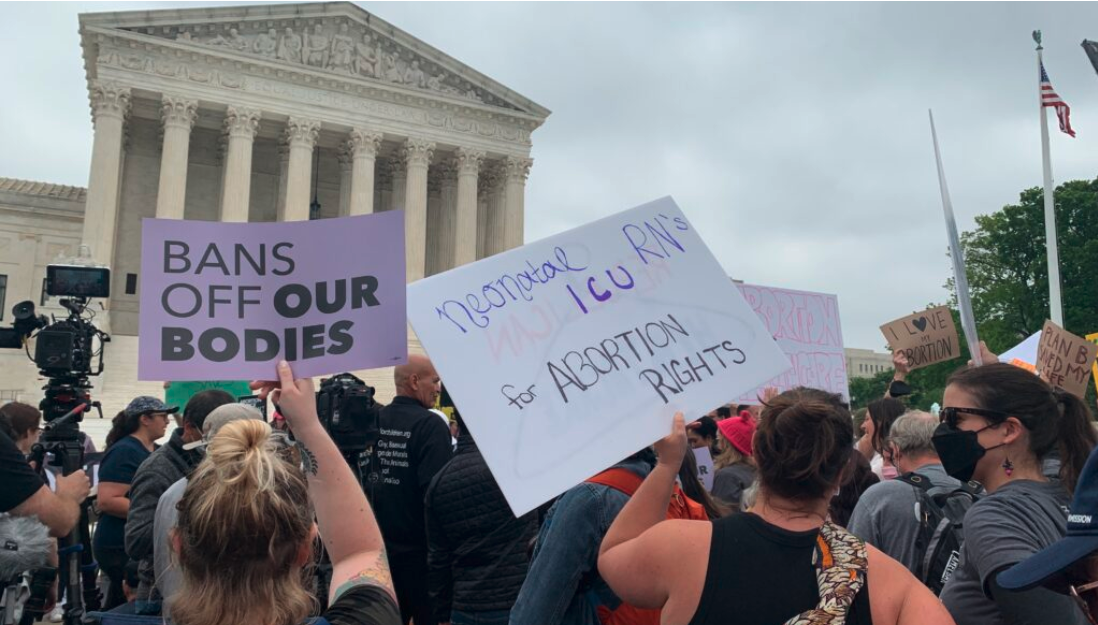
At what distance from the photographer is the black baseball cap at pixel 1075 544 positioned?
1.55 meters

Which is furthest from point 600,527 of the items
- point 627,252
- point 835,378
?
point 835,378

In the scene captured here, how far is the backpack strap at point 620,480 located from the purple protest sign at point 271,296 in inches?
33.8

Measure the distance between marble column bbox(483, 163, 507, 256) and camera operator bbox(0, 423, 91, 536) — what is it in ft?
118

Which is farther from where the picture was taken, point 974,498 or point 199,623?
point 974,498

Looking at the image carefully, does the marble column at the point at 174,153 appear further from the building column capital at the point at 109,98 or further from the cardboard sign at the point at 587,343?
the cardboard sign at the point at 587,343

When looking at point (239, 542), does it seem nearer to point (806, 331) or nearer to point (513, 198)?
point (806, 331)

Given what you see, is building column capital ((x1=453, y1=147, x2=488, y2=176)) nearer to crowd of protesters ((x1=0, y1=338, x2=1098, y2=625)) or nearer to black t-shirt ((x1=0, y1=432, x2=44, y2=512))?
crowd of protesters ((x1=0, y1=338, x2=1098, y2=625))

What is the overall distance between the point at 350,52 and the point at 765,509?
3886 cm

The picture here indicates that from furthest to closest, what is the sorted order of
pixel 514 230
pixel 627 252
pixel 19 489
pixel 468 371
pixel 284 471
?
1. pixel 514 230
2. pixel 19 489
3. pixel 627 252
4. pixel 468 371
5. pixel 284 471

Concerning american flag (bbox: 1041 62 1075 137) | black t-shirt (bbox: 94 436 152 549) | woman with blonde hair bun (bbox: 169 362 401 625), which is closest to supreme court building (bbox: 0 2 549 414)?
american flag (bbox: 1041 62 1075 137)

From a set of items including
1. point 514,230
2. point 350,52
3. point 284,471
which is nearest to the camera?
point 284,471

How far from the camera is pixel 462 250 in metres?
39.3

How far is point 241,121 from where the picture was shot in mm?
34938

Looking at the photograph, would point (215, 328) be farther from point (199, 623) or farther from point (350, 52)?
point (350, 52)
